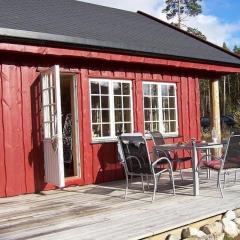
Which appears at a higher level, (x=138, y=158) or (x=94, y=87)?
(x=94, y=87)

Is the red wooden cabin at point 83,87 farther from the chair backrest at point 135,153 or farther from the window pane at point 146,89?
the chair backrest at point 135,153

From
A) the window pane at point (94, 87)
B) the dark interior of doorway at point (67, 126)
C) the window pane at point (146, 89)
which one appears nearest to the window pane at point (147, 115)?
the window pane at point (146, 89)

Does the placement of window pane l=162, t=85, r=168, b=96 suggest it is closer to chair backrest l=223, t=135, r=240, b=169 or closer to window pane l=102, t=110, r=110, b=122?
window pane l=102, t=110, r=110, b=122

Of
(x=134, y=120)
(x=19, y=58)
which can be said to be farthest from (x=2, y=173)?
(x=134, y=120)

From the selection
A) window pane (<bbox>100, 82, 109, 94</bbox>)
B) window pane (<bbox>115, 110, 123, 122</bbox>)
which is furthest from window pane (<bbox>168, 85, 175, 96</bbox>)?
window pane (<bbox>100, 82, 109, 94</bbox>)

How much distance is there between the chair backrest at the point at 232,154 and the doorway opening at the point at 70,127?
2.84 metres

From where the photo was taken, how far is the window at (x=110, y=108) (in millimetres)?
8500

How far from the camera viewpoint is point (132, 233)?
15.1 ft

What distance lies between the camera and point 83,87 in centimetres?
823

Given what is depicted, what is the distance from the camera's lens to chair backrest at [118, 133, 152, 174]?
20.9 ft

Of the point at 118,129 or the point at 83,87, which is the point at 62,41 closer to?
the point at 83,87

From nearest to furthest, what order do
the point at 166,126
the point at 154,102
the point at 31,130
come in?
1. the point at 31,130
2. the point at 154,102
3. the point at 166,126

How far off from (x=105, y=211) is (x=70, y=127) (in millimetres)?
4620

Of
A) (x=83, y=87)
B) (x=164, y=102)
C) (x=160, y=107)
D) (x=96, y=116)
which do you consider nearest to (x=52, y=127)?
(x=83, y=87)
